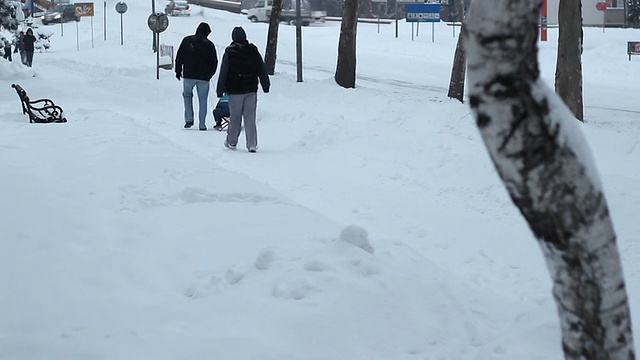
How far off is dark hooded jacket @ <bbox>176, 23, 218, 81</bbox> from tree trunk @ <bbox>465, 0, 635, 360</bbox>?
13.4m

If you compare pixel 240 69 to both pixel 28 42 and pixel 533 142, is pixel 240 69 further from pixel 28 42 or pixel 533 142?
pixel 28 42

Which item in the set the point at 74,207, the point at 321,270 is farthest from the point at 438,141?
the point at 321,270

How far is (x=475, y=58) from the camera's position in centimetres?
259

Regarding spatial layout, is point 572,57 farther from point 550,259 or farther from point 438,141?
point 550,259

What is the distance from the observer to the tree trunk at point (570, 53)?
1602 cm

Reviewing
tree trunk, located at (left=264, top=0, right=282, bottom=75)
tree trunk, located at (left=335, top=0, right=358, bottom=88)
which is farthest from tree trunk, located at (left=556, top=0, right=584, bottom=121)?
tree trunk, located at (left=264, top=0, right=282, bottom=75)

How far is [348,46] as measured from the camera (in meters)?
23.6

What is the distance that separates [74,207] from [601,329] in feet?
21.5

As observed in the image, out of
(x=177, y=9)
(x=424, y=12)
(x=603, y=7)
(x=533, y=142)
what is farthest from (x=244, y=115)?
(x=177, y=9)

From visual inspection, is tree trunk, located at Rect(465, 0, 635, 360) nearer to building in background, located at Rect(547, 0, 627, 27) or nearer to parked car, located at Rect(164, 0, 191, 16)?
building in background, located at Rect(547, 0, 627, 27)

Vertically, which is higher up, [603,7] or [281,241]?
[603,7]

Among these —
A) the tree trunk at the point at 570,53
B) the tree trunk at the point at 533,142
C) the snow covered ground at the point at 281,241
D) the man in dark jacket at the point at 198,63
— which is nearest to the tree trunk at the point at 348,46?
the snow covered ground at the point at 281,241

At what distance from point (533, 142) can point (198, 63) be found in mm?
13620

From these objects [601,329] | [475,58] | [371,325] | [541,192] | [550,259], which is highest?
[475,58]
